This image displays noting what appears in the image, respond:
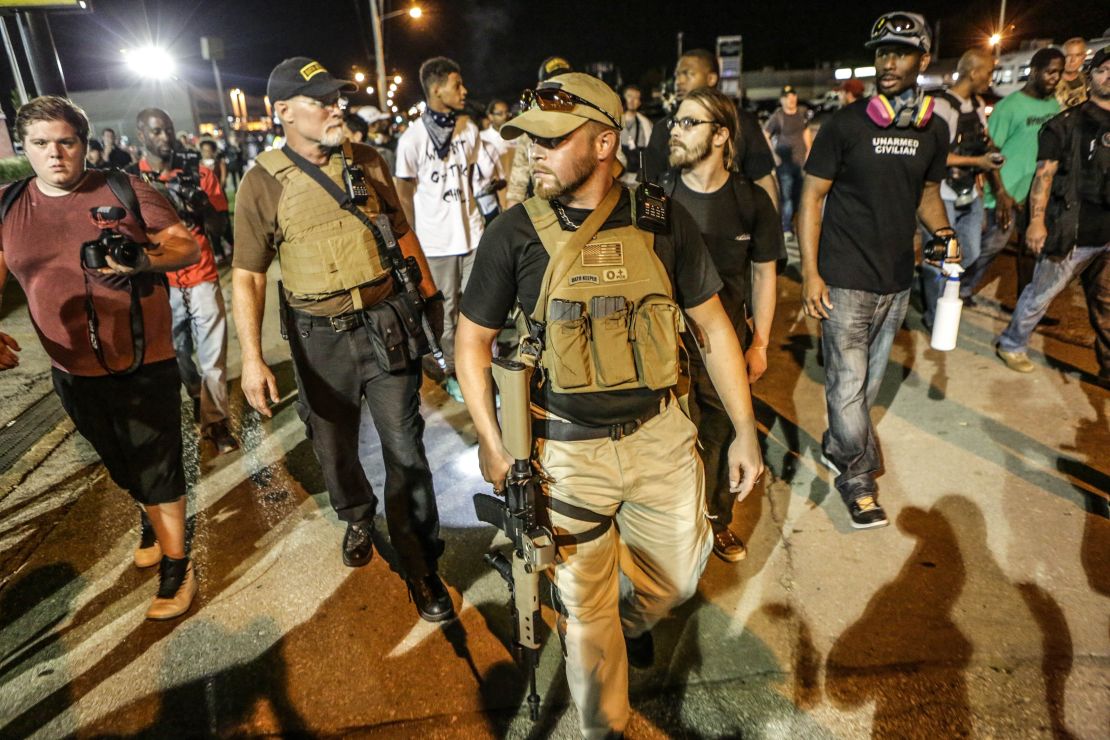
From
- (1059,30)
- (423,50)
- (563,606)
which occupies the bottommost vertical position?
(563,606)

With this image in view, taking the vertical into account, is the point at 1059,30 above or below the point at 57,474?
above

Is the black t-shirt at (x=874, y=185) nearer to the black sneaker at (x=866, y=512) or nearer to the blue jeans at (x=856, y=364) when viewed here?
the blue jeans at (x=856, y=364)

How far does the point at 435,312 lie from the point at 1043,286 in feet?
14.2

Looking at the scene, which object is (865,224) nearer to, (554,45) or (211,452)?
(211,452)

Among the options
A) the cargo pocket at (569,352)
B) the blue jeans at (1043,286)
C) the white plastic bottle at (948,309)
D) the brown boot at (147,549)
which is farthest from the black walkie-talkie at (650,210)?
the blue jeans at (1043,286)

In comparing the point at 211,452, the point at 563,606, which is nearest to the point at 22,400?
the point at 211,452

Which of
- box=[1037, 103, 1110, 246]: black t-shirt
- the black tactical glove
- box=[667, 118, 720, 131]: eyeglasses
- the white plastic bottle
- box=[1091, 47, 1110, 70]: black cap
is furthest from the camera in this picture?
box=[1037, 103, 1110, 246]: black t-shirt

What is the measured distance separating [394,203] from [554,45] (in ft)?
265

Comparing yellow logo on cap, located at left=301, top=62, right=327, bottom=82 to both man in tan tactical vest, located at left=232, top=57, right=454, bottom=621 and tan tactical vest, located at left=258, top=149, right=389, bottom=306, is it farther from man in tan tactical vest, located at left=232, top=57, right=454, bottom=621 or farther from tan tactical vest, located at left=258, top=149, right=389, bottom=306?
tan tactical vest, located at left=258, top=149, right=389, bottom=306

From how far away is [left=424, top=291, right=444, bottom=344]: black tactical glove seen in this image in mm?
3186

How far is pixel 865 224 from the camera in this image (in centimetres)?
349

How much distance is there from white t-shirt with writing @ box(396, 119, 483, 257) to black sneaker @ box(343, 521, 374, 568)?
2.62 m

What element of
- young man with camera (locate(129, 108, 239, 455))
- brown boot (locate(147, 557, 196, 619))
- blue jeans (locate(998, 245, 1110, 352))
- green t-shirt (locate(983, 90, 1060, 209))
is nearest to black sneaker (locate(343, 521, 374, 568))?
brown boot (locate(147, 557, 196, 619))

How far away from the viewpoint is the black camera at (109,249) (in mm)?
2600
